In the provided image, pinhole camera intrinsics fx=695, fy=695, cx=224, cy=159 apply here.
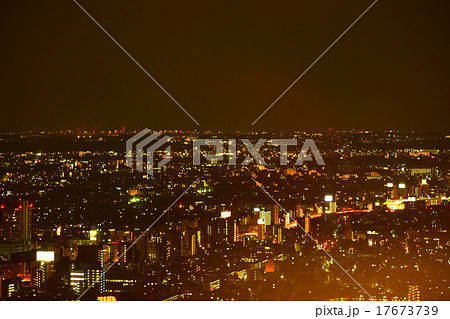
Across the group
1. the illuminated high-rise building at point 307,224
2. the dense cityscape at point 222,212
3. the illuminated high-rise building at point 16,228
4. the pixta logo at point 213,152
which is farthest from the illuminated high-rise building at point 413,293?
the illuminated high-rise building at point 16,228

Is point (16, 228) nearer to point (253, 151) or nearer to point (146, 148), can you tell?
point (146, 148)

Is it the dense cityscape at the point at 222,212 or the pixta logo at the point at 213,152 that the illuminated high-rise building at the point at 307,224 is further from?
the pixta logo at the point at 213,152

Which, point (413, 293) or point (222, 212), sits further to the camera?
point (222, 212)

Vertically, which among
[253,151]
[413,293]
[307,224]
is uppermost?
[253,151]

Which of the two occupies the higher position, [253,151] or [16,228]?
[253,151]

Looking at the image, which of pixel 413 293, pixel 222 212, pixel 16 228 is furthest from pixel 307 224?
pixel 16 228
